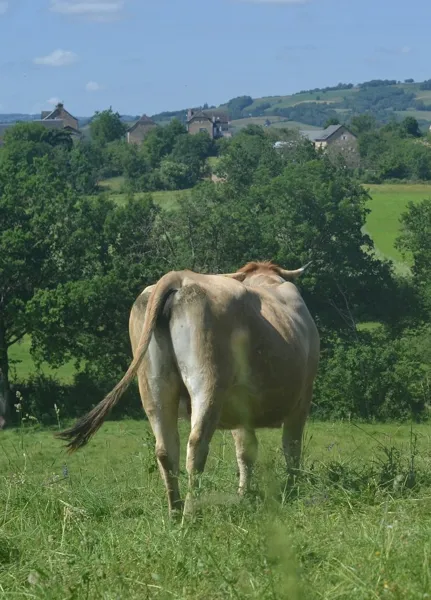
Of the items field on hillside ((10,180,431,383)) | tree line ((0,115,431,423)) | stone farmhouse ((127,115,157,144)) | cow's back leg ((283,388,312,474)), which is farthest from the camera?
stone farmhouse ((127,115,157,144))

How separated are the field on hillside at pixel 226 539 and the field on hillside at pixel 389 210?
56081mm

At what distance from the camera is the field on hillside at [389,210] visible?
69.1 metres

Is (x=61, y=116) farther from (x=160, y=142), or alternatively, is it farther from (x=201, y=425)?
(x=201, y=425)

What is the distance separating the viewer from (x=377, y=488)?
247 inches

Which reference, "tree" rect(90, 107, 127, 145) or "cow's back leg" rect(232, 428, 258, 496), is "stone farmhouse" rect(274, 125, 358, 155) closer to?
"tree" rect(90, 107, 127, 145)

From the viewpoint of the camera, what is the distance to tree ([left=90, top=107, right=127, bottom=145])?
15388cm

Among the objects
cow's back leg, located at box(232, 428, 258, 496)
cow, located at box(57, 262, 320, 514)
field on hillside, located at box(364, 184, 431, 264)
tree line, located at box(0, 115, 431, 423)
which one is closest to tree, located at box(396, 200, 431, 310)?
tree line, located at box(0, 115, 431, 423)

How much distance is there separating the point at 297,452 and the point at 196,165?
9911 centimetres

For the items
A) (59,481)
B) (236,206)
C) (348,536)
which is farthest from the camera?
(236,206)

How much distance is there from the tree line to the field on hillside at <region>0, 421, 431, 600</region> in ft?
77.4

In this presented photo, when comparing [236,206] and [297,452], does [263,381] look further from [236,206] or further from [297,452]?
[236,206]

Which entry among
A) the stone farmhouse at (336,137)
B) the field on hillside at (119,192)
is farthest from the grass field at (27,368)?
the stone farmhouse at (336,137)

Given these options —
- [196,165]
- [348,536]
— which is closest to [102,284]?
[348,536]

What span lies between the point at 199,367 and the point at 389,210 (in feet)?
247
